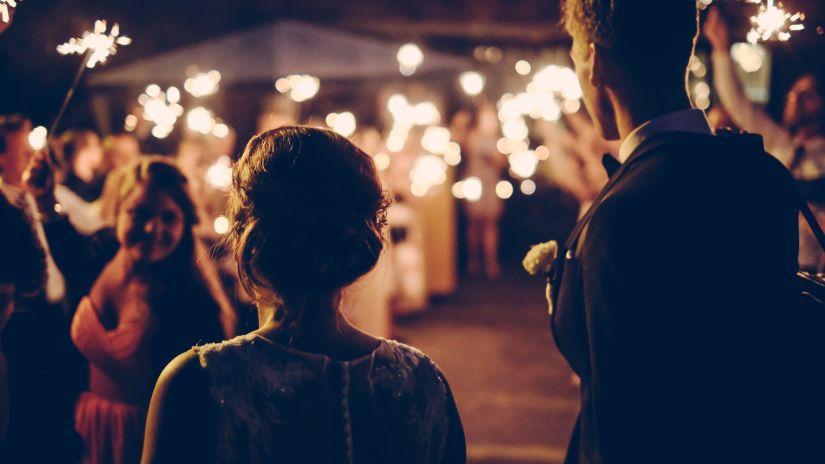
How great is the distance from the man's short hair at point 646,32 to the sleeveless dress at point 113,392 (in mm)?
2101

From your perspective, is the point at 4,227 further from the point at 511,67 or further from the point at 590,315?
the point at 511,67

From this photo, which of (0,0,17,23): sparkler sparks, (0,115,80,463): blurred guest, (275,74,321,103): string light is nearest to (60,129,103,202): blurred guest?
(275,74,321,103): string light

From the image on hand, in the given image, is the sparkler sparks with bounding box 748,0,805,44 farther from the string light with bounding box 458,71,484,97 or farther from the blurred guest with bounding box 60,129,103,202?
the string light with bounding box 458,71,484,97

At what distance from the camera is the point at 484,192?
10.2 m

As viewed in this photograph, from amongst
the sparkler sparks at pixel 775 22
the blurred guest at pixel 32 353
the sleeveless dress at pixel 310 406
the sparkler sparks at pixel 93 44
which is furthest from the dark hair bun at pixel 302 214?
the sparkler sparks at pixel 775 22

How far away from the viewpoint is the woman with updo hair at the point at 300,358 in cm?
149

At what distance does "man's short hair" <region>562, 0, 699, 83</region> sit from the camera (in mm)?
1847

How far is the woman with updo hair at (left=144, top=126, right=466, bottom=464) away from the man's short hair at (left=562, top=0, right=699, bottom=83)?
73 centimetres

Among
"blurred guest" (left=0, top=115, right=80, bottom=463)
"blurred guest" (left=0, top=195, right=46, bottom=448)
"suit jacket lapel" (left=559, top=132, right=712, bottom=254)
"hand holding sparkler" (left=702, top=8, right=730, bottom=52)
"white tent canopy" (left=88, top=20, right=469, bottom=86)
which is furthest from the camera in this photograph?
"white tent canopy" (left=88, top=20, right=469, bottom=86)

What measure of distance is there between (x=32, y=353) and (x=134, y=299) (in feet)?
1.71

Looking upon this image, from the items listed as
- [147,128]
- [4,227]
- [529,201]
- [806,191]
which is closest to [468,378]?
[806,191]

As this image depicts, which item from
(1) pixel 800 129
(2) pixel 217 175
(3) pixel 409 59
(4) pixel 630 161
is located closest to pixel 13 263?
(4) pixel 630 161

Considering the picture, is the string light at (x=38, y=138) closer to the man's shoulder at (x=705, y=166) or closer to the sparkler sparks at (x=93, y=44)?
the sparkler sparks at (x=93, y=44)

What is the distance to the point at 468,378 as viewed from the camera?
636 cm
